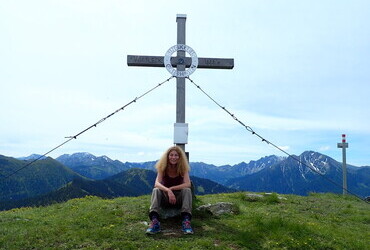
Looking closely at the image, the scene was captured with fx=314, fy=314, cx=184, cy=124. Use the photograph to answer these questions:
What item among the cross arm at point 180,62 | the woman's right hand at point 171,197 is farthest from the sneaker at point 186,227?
the cross arm at point 180,62

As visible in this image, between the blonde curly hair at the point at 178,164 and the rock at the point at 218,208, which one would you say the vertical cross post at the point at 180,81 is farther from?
the rock at the point at 218,208

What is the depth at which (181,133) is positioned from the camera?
33.4ft

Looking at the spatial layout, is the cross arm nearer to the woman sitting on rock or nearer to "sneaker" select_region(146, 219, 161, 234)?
the woman sitting on rock

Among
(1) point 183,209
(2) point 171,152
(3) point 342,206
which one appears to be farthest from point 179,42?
(3) point 342,206

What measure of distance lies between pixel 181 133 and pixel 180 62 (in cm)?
253

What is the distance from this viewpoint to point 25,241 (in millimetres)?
7609

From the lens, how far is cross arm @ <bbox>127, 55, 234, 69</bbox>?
1090cm

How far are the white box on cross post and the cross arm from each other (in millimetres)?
2214

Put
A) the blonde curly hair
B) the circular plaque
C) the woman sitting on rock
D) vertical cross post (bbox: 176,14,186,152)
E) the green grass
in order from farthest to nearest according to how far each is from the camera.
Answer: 1. the circular plaque
2. vertical cross post (bbox: 176,14,186,152)
3. the blonde curly hair
4. the woman sitting on rock
5. the green grass

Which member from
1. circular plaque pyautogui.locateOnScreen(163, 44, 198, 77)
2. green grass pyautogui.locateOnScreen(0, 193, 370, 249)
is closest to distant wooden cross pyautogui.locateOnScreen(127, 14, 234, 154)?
circular plaque pyautogui.locateOnScreen(163, 44, 198, 77)

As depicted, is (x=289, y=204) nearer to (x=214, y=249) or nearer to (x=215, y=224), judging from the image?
(x=215, y=224)

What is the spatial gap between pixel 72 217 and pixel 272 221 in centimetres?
601

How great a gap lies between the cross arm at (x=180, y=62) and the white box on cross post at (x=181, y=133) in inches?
87.1

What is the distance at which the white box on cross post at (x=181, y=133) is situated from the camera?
10.1 meters
